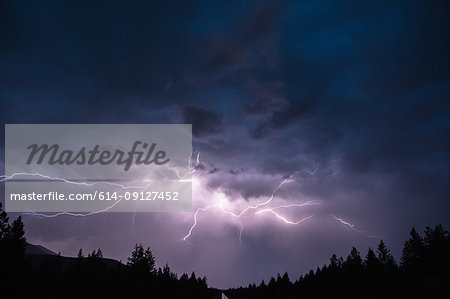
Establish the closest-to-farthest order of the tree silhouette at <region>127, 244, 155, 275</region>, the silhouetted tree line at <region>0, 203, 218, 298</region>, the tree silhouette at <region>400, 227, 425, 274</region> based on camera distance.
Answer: the silhouetted tree line at <region>0, 203, 218, 298</region> < the tree silhouette at <region>127, 244, 155, 275</region> < the tree silhouette at <region>400, 227, 425, 274</region>

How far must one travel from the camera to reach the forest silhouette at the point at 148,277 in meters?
25.1

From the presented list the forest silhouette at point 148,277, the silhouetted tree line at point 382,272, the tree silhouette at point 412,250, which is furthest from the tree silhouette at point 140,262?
the tree silhouette at point 412,250

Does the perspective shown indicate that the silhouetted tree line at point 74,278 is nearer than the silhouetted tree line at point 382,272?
Yes

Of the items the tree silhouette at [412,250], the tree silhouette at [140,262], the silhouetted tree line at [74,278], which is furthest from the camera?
the tree silhouette at [412,250]

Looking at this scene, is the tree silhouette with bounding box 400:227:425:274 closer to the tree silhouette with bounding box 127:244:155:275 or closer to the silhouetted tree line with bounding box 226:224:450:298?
the silhouetted tree line with bounding box 226:224:450:298

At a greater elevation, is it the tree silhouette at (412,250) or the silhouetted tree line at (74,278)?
the tree silhouette at (412,250)

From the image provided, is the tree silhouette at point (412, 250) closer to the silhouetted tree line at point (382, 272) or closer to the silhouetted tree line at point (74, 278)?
the silhouetted tree line at point (382, 272)

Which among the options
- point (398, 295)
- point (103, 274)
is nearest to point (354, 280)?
point (398, 295)

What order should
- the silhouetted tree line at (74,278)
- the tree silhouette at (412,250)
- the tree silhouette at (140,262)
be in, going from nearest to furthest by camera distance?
the silhouetted tree line at (74,278) → the tree silhouette at (140,262) → the tree silhouette at (412,250)

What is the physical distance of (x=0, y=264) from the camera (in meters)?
22.6

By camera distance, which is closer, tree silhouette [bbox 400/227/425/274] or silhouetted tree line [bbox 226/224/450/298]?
silhouetted tree line [bbox 226/224/450/298]

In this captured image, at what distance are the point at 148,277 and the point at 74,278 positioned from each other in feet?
42.0

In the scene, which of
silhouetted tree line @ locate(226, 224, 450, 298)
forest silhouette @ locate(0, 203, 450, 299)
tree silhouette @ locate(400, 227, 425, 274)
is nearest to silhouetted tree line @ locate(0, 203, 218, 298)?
forest silhouette @ locate(0, 203, 450, 299)

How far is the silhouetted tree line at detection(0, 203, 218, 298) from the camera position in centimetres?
2350
